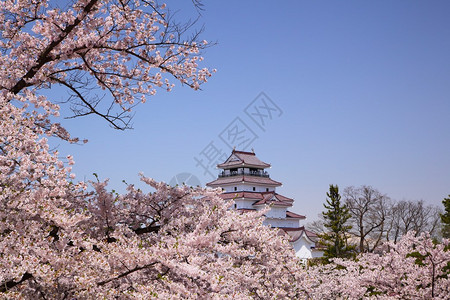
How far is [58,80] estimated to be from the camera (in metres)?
8.22

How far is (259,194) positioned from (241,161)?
15.4ft

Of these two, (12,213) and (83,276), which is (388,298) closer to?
(83,276)

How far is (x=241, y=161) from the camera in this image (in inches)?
1838

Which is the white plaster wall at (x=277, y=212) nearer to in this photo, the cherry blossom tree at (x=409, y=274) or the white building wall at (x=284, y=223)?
the white building wall at (x=284, y=223)

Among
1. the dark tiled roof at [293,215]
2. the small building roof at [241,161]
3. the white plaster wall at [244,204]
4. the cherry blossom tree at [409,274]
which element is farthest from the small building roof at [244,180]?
the cherry blossom tree at [409,274]

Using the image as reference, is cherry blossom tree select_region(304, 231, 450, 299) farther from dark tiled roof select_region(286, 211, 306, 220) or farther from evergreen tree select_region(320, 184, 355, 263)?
dark tiled roof select_region(286, 211, 306, 220)

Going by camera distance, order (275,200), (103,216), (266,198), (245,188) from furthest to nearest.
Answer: (245,188), (266,198), (275,200), (103,216)

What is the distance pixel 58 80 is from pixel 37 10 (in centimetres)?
146

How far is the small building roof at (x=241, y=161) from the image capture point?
47.1m

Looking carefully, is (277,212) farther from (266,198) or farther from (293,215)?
(266,198)

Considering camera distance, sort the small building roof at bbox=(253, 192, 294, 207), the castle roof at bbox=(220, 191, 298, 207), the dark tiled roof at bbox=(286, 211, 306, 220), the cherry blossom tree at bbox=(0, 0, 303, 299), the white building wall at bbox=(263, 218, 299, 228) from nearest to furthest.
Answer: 1. the cherry blossom tree at bbox=(0, 0, 303, 299)
2. the castle roof at bbox=(220, 191, 298, 207)
3. the small building roof at bbox=(253, 192, 294, 207)
4. the white building wall at bbox=(263, 218, 299, 228)
5. the dark tiled roof at bbox=(286, 211, 306, 220)

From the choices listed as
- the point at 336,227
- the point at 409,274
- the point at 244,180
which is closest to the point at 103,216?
the point at 409,274

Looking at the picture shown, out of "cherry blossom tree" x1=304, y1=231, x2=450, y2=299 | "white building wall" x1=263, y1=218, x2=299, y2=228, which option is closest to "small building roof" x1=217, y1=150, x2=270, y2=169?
"white building wall" x1=263, y1=218, x2=299, y2=228

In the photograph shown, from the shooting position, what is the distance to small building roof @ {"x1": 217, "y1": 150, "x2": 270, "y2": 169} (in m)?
47.1
